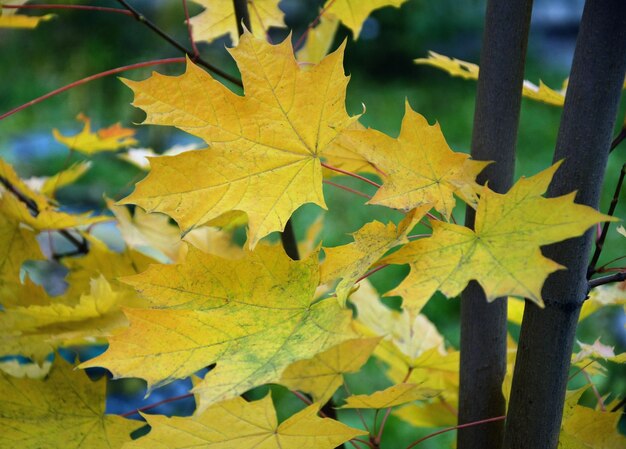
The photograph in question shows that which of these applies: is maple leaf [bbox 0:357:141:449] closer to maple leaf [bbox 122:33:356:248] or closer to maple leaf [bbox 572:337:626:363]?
maple leaf [bbox 122:33:356:248]

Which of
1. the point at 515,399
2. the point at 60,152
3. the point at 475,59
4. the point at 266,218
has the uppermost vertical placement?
the point at 266,218

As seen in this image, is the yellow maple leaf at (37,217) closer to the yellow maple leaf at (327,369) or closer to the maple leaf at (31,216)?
the maple leaf at (31,216)

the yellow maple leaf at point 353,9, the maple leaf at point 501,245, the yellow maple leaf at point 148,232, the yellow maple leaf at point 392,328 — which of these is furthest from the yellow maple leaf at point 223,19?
the maple leaf at point 501,245

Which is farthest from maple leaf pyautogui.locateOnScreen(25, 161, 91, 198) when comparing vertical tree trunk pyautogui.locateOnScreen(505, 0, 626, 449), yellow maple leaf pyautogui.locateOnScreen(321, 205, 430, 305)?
vertical tree trunk pyautogui.locateOnScreen(505, 0, 626, 449)

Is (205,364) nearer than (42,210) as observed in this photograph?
Yes

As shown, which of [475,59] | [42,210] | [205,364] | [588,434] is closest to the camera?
[205,364]

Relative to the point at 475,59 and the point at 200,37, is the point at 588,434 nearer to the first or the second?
the point at 200,37

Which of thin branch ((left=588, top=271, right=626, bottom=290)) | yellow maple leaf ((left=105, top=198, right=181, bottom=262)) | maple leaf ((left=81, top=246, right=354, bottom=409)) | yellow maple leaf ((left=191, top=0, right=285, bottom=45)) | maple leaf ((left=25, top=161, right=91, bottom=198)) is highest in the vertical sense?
yellow maple leaf ((left=191, top=0, right=285, bottom=45))

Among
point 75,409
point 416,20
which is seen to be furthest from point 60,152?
point 75,409
